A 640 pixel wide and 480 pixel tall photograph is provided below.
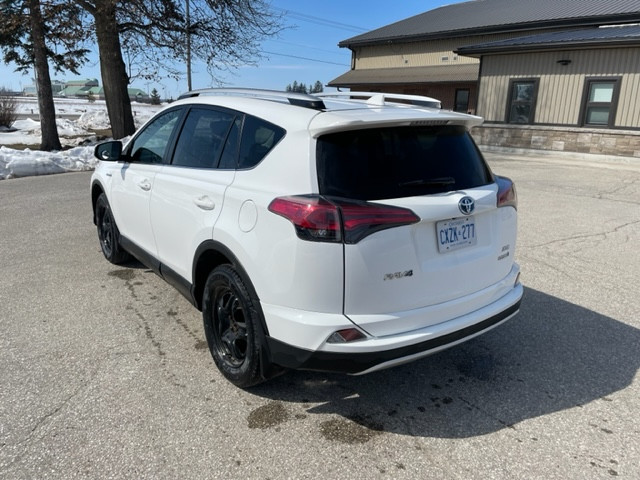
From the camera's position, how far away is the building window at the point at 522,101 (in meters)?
17.8

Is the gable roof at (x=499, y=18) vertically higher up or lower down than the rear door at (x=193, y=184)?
higher up

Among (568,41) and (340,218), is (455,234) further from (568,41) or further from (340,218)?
(568,41)

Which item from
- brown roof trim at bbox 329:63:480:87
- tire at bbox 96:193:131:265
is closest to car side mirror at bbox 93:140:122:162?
tire at bbox 96:193:131:265

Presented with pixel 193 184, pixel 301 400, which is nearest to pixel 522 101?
pixel 193 184

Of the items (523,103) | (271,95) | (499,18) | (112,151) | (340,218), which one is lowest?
(340,218)

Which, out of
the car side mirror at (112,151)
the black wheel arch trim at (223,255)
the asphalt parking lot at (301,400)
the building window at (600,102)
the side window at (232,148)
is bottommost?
the asphalt parking lot at (301,400)

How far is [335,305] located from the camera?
2.41m

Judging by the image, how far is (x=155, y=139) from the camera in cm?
416

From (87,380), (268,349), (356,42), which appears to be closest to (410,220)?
(268,349)

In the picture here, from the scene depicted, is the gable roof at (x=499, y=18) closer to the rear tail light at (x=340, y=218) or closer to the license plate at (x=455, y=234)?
the license plate at (x=455, y=234)

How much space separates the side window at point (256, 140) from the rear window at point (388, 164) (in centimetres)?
37

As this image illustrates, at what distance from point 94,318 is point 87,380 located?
102 cm

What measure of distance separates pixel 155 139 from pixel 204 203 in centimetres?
138

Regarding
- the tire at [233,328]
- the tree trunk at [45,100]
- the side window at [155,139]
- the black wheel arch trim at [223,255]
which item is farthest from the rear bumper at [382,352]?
the tree trunk at [45,100]
